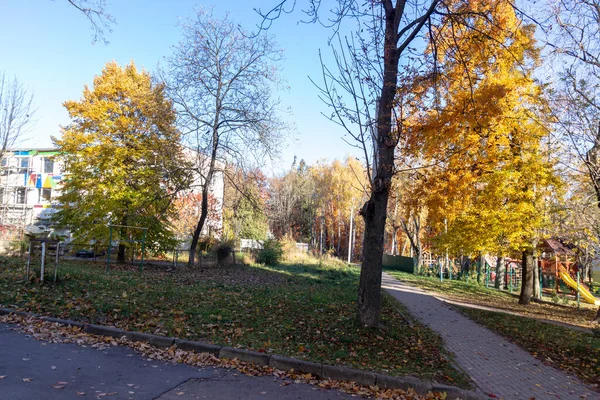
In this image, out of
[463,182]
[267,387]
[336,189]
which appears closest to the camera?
[267,387]

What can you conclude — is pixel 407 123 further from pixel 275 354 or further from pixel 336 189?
pixel 336 189

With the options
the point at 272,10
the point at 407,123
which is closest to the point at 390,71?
the point at 407,123

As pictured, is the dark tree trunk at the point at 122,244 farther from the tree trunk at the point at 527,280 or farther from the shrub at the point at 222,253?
A: the tree trunk at the point at 527,280

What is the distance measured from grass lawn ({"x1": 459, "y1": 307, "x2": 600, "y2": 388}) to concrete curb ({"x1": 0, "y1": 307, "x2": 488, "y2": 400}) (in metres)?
3.14

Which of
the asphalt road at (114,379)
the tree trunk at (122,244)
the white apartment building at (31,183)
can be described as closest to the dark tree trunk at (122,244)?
the tree trunk at (122,244)

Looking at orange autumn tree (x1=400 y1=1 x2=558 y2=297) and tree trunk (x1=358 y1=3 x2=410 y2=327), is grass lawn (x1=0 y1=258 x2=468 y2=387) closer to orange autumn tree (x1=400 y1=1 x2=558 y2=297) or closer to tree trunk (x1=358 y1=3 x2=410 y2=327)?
tree trunk (x1=358 y1=3 x2=410 y2=327)

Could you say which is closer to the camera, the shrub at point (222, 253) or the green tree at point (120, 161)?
the green tree at point (120, 161)

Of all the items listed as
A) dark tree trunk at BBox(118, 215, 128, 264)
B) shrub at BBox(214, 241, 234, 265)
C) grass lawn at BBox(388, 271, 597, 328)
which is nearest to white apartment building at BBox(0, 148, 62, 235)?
dark tree trunk at BBox(118, 215, 128, 264)

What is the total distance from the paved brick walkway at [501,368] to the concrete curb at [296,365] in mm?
781

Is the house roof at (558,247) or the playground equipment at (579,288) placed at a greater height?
the house roof at (558,247)

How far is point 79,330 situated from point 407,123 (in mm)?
7896

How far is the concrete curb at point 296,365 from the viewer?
19.0 ft

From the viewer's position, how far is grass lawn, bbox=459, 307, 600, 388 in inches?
314

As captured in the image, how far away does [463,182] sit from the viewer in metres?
14.9
